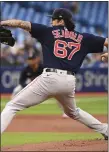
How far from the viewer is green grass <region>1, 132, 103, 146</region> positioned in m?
8.22

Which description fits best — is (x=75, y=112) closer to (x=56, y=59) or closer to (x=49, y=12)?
(x=56, y=59)

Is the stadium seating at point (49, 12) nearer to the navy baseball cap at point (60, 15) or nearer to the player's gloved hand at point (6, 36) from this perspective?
the player's gloved hand at point (6, 36)

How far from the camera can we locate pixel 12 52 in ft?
62.8

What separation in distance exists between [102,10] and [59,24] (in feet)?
64.5

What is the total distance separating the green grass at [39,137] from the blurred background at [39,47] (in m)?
9.41

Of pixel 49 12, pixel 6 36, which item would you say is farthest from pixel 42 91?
pixel 49 12

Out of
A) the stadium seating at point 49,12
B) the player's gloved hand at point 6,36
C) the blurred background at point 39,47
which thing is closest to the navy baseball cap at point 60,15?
the player's gloved hand at point 6,36

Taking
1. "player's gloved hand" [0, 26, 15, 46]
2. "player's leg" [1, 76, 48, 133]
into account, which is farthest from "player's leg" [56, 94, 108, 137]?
"player's gloved hand" [0, 26, 15, 46]

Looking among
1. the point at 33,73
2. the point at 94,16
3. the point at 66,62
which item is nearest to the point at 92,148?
the point at 66,62

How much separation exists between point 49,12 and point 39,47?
134 inches

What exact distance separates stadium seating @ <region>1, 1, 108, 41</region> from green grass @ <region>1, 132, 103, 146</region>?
12641 mm

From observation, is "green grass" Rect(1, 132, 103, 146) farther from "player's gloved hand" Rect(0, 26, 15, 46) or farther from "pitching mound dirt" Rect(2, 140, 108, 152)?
"player's gloved hand" Rect(0, 26, 15, 46)

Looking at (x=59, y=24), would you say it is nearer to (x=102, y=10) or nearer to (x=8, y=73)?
(x=8, y=73)

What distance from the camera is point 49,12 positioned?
23203mm
